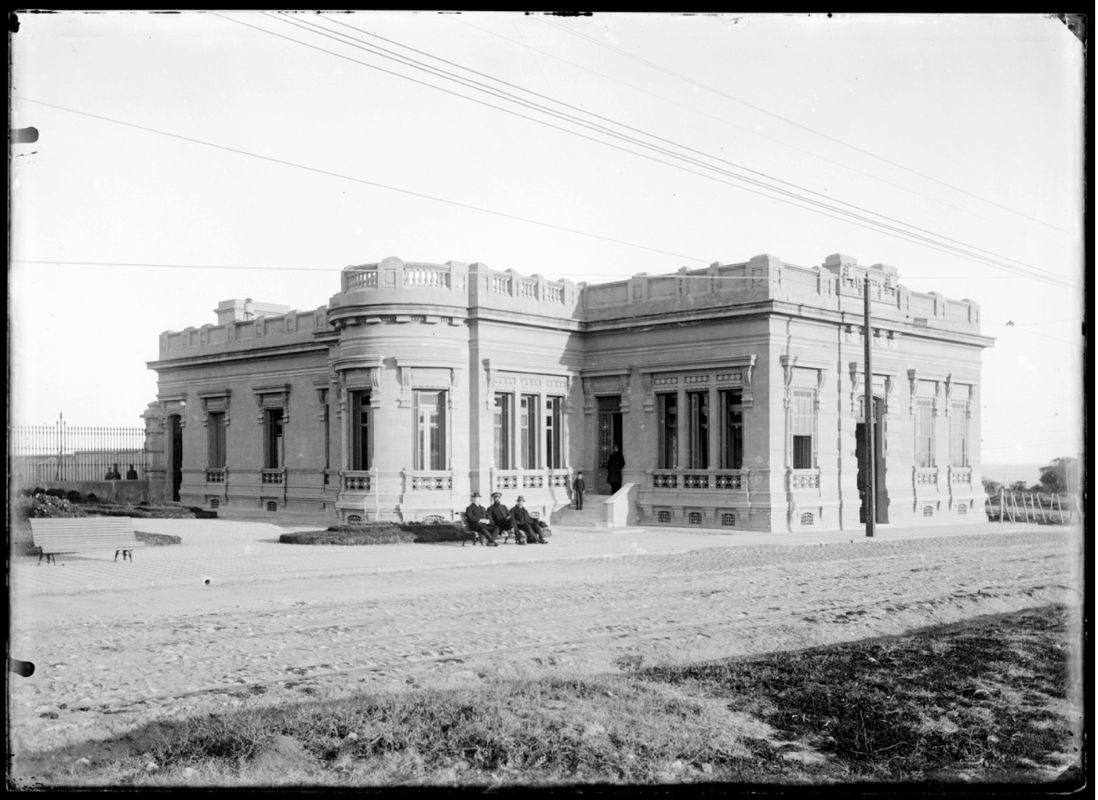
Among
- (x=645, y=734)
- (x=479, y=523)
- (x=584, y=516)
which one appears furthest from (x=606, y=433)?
(x=645, y=734)

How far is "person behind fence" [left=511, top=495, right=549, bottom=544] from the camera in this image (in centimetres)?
2259

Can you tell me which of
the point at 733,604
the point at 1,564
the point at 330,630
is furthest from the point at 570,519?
the point at 1,564

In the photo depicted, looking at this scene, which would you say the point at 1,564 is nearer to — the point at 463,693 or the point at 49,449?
the point at 463,693

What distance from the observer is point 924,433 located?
3206cm

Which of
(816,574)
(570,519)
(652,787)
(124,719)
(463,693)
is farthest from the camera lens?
(570,519)

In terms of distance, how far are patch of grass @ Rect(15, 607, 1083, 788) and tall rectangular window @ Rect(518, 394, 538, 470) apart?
19.4 metres

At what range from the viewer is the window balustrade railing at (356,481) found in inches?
1043

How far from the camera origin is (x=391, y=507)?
85.6ft

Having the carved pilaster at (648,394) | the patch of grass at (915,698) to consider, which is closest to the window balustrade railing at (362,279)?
the carved pilaster at (648,394)

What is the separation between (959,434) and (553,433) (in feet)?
44.6

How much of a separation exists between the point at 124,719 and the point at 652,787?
3.89 m

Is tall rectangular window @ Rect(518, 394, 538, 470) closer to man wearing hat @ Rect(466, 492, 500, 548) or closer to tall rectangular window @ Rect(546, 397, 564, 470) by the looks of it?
tall rectangular window @ Rect(546, 397, 564, 470)

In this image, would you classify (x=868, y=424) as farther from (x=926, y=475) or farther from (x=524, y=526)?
(x=524, y=526)

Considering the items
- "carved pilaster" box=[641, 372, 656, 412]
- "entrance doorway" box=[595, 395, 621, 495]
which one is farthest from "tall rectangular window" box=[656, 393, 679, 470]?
"entrance doorway" box=[595, 395, 621, 495]
